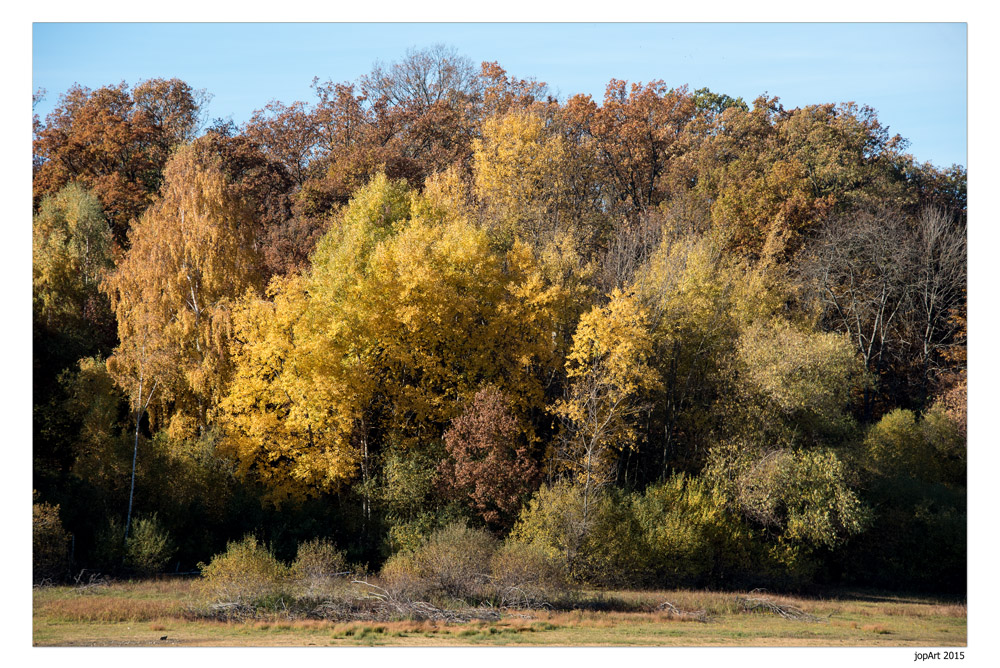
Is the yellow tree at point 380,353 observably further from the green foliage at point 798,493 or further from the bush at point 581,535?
the green foliage at point 798,493

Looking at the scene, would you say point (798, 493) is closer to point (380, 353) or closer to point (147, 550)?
point (380, 353)

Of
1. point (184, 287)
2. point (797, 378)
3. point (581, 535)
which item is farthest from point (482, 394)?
point (184, 287)

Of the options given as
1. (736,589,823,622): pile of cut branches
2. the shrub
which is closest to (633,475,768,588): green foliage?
(736,589,823,622): pile of cut branches

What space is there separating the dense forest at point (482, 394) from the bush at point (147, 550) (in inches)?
2.9

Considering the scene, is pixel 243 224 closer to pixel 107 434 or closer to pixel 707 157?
pixel 107 434

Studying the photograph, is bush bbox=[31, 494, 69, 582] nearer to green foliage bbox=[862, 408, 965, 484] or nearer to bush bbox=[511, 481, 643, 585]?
bush bbox=[511, 481, 643, 585]

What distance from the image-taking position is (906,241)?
134 ft

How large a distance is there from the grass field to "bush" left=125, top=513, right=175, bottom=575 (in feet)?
3.66

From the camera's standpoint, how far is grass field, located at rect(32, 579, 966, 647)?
20609 mm

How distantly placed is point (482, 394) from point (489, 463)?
93.0 inches

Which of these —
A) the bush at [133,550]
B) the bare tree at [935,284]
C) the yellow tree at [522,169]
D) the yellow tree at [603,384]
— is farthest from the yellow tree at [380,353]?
the bare tree at [935,284]

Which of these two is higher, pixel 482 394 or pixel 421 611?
pixel 482 394

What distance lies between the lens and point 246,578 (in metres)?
23.9

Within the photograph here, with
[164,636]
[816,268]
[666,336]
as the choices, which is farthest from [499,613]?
[816,268]
